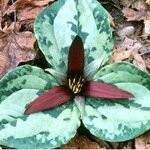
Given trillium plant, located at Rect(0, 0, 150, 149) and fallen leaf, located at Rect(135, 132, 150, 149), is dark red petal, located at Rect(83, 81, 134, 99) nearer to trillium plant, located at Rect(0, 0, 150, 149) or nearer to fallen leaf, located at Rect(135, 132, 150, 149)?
trillium plant, located at Rect(0, 0, 150, 149)

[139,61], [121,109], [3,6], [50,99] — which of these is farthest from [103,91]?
[3,6]

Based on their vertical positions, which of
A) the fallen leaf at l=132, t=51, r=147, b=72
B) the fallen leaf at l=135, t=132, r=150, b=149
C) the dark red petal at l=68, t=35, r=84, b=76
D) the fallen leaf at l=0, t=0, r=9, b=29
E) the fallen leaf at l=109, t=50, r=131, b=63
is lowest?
the fallen leaf at l=135, t=132, r=150, b=149

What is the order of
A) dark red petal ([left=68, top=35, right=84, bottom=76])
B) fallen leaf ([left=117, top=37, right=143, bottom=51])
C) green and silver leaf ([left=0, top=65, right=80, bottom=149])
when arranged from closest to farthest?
green and silver leaf ([left=0, top=65, right=80, bottom=149]) < dark red petal ([left=68, top=35, right=84, bottom=76]) < fallen leaf ([left=117, top=37, right=143, bottom=51])

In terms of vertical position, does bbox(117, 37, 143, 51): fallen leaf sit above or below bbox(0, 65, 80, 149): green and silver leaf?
above

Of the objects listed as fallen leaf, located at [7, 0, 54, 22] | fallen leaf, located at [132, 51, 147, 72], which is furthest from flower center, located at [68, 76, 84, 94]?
fallen leaf, located at [7, 0, 54, 22]

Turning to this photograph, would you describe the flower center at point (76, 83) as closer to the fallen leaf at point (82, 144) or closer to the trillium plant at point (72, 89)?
the trillium plant at point (72, 89)

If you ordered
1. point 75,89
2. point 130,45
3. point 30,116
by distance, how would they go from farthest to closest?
1. point 130,45
2. point 75,89
3. point 30,116

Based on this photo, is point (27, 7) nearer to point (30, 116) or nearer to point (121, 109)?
point (30, 116)
